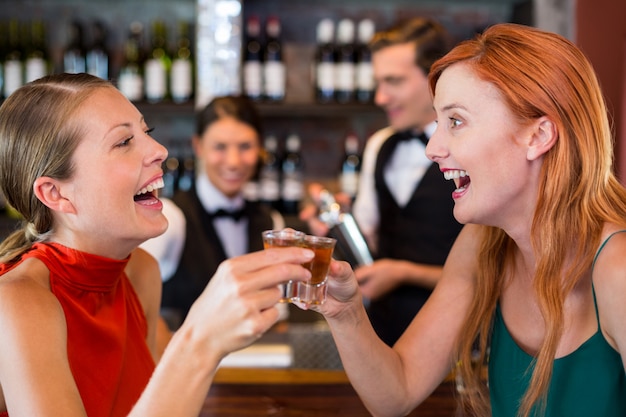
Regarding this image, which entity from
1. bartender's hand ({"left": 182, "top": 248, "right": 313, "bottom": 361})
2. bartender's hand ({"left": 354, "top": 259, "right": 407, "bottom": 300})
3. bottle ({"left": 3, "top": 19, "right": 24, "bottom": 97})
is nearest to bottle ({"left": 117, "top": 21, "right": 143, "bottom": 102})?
bottle ({"left": 3, "top": 19, "right": 24, "bottom": 97})

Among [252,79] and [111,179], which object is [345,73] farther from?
[111,179]

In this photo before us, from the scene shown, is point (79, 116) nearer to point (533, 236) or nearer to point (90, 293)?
point (90, 293)

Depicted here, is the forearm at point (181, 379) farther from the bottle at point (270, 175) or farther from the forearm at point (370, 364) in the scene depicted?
the bottle at point (270, 175)

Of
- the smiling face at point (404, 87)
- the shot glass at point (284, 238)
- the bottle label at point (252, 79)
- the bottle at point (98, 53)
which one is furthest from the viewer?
the bottle at point (98, 53)

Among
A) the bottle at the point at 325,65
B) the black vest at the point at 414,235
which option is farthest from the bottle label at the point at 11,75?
the black vest at the point at 414,235

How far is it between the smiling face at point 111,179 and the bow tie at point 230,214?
1.91 metres

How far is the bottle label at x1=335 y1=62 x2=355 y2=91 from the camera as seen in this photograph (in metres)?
4.05

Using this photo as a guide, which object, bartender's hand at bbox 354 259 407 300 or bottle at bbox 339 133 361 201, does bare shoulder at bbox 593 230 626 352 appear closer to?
bartender's hand at bbox 354 259 407 300

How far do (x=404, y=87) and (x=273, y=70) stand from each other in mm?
1009

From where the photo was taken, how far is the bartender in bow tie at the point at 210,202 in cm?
335

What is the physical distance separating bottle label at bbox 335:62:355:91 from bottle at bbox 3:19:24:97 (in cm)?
163

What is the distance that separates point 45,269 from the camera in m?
1.46

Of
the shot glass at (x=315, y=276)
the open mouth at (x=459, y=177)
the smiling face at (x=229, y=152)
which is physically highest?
the open mouth at (x=459, y=177)

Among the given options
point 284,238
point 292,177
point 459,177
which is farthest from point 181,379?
point 292,177
